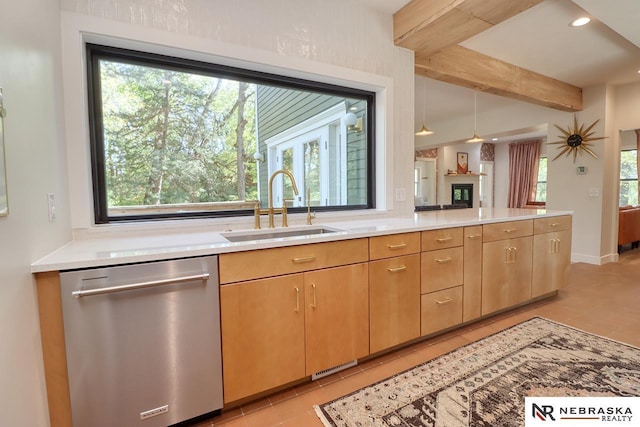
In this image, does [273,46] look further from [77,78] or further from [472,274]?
[472,274]

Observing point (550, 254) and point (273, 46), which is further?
point (550, 254)

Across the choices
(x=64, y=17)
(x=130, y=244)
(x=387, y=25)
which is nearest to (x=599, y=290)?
(x=387, y=25)

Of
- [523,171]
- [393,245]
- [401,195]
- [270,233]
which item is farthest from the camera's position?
[523,171]

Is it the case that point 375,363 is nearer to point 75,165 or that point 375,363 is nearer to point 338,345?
point 338,345

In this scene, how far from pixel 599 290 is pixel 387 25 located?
3.71 metres

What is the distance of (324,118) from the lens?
11.6ft

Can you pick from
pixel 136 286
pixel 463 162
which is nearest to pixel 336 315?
pixel 136 286

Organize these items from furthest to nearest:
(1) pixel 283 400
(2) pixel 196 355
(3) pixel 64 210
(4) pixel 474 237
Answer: (4) pixel 474 237, (1) pixel 283 400, (3) pixel 64 210, (2) pixel 196 355

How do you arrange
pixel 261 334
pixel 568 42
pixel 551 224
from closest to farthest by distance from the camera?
pixel 261 334, pixel 551 224, pixel 568 42

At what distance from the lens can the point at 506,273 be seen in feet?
8.44

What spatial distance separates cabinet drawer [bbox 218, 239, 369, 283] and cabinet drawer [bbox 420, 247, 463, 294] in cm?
55

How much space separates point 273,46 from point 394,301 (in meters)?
2.01

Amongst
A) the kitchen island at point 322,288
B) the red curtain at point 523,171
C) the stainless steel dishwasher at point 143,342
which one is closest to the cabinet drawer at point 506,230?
the kitchen island at point 322,288

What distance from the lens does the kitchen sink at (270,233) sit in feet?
6.32
